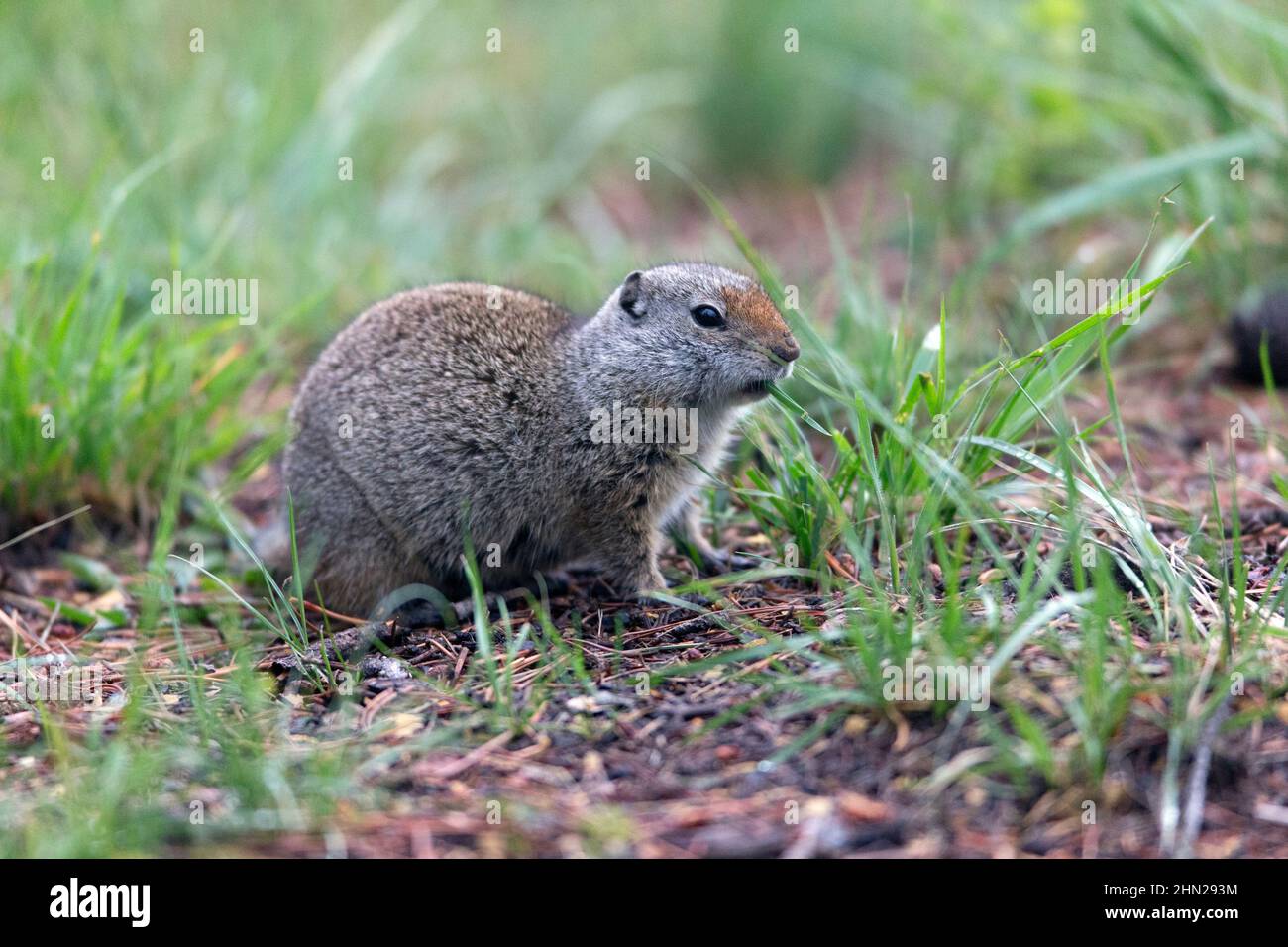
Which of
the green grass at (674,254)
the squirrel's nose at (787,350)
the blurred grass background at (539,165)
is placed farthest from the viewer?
the blurred grass background at (539,165)

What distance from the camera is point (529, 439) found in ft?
16.4

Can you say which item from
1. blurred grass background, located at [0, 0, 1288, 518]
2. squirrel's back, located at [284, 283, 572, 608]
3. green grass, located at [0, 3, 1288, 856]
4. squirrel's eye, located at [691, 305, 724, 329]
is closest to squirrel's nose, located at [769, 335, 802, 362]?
green grass, located at [0, 3, 1288, 856]

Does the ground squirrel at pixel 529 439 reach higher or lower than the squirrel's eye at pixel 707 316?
lower

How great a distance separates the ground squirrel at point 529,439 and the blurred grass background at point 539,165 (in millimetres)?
824

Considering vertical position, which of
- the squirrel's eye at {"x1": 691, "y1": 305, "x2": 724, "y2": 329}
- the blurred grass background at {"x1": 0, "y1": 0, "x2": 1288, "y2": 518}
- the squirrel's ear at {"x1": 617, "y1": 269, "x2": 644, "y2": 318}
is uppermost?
the blurred grass background at {"x1": 0, "y1": 0, "x2": 1288, "y2": 518}

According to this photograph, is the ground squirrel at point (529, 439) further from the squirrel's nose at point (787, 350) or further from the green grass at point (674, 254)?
the green grass at point (674, 254)

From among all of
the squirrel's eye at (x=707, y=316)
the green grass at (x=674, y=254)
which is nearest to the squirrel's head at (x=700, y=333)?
the squirrel's eye at (x=707, y=316)

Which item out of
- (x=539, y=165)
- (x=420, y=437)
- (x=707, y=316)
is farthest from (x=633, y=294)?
(x=539, y=165)

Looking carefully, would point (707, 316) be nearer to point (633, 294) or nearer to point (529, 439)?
point (633, 294)

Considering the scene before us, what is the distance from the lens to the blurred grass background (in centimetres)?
574

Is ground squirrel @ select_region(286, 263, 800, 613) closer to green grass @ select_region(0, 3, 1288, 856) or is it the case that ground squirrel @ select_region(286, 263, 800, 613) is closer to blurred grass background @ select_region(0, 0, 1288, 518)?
green grass @ select_region(0, 3, 1288, 856)

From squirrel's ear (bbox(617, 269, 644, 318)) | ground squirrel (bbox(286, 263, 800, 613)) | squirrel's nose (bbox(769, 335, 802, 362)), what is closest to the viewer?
squirrel's nose (bbox(769, 335, 802, 362))

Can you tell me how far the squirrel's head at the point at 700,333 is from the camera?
4781mm

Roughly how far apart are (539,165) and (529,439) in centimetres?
537
